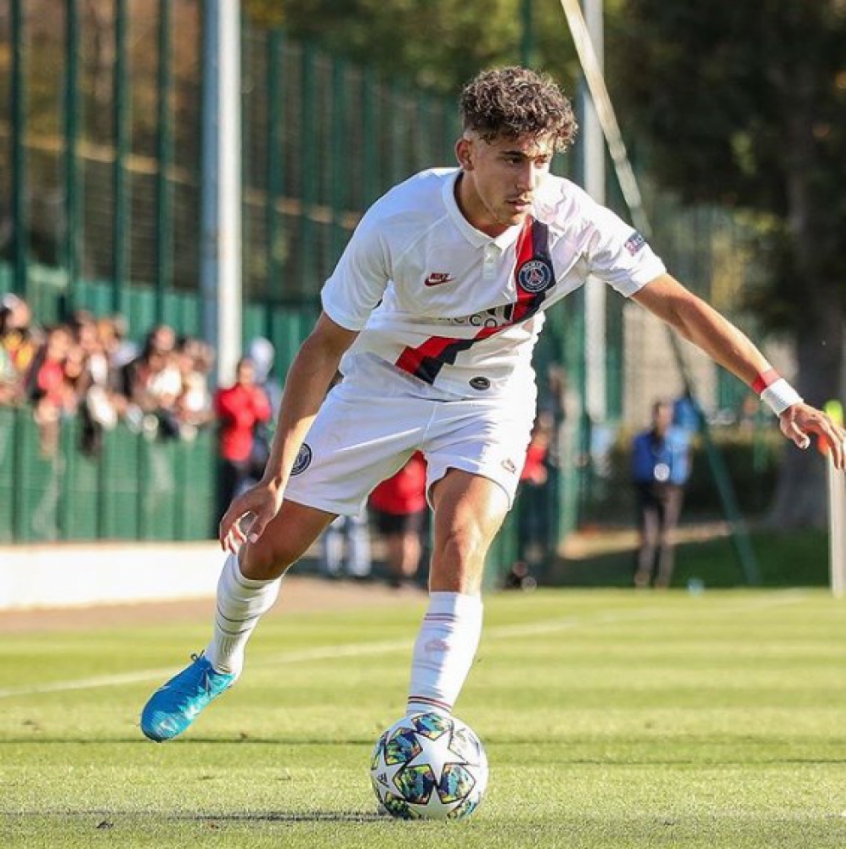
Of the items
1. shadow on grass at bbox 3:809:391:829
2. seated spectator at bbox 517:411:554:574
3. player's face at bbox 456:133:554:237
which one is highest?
player's face at bbox 456:133:554:237

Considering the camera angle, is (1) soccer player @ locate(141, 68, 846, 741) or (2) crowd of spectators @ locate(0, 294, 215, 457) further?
(2) crowd of spectators @ locate(0, 294, 215, 457)

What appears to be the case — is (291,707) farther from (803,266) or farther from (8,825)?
(803,266)

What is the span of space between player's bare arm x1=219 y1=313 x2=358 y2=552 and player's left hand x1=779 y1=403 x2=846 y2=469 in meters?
1.42

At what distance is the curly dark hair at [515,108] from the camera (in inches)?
298

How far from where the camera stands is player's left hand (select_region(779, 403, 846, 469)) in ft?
25.0

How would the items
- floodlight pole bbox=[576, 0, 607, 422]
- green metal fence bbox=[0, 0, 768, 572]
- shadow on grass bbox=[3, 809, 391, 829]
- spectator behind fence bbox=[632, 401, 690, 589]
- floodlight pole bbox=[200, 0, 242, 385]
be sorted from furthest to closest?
floodlight pole bbox=[576, 0, 607, 422], spectator behind fence bbox=[632, 401, 690, 589], floodlight pole bbox=[200, 0, 242, 385], green metal fence bbox=[0, 0, 768, 572], shadow on grass bbox=[3, 809, 391, 829]

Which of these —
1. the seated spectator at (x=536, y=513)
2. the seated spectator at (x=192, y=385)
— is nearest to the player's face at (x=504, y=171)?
the seated spectator at (x=192, y=385)

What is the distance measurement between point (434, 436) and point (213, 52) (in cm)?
1750

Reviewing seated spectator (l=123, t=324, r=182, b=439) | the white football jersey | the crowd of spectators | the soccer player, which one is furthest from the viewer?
seated spectator (l=123, t=324, r=182, b=439)

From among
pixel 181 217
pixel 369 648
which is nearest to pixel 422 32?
pixel 181 217

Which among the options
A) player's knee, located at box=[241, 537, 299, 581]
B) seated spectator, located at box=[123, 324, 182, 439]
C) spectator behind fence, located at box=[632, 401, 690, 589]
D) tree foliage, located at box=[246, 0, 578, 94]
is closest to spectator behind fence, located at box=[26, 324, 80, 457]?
seated spectator, located at box=[123, 324, 182, 439]

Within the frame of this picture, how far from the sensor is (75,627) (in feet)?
62.3

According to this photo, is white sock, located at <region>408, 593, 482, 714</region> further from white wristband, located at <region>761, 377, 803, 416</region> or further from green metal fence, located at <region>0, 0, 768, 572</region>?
green metal fence, located at <region>0, 0, 768, 572</region>

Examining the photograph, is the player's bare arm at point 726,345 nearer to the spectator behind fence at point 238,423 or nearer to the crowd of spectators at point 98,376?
the crowd of spectators at point 98,376
